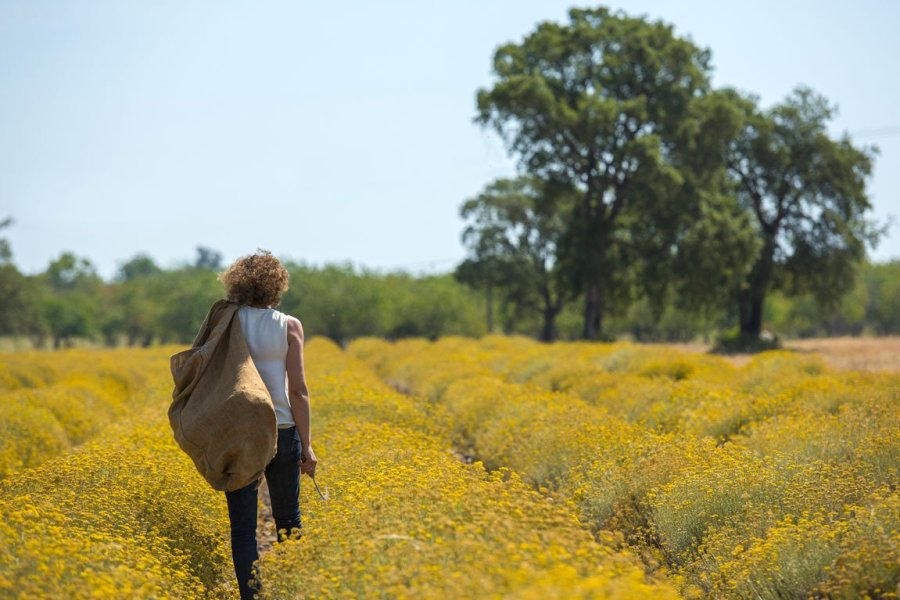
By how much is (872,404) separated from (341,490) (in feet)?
18.2

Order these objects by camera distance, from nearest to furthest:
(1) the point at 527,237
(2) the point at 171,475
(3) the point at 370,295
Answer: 1. (2) the point at 171,475
2. (1) the point at 527,237
3. (3) the point at 370,295

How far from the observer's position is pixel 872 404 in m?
8.95

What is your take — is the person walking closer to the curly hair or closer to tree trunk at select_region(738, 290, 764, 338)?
the curly hair

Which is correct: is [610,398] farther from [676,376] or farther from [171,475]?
[171,475]

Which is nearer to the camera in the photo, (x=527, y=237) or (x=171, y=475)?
(x=171, y=475)

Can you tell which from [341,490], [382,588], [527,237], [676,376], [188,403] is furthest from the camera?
[527,237]

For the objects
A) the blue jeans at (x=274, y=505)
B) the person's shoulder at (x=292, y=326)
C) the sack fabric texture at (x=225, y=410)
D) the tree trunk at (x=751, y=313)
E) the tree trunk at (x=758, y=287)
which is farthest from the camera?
the tree trunk at (x=751, y=313)

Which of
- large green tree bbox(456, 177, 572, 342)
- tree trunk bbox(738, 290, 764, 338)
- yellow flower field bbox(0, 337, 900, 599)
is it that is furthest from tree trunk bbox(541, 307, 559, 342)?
yellow flower field bbox(0, 337, 900, 599)

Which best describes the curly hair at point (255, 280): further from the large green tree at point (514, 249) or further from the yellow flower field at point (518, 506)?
the large green tree at point (514, 249)

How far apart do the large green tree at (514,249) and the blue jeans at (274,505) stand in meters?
42.2

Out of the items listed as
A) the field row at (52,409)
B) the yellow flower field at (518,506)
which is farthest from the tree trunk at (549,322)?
the yellow flower field at (518,506)

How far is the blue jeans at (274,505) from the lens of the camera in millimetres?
5277

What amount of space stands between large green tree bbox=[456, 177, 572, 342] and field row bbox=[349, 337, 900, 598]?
112 feet

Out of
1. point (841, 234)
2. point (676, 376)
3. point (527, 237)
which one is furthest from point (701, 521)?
point (527, 237)
